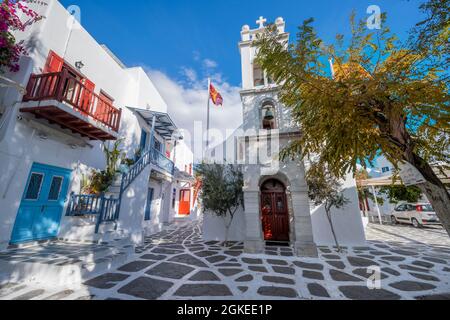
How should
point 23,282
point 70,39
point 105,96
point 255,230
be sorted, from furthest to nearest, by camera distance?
point 105,96 < point 70,39 < point 255,230 < point 23,282

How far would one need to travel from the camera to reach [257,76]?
8.83 meters

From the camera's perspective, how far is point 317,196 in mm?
6973

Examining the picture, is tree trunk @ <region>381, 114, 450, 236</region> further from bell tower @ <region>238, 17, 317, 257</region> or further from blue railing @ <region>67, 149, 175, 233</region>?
blue railing @ <region>67, 149, 175, 233</region>

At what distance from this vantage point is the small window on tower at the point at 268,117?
7769 mm

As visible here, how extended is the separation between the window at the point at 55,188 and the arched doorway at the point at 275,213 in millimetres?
8343

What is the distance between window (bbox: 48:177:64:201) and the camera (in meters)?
6.18

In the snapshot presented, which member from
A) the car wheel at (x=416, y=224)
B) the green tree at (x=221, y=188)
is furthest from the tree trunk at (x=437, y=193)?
the car wheel at (x=416, y=224)

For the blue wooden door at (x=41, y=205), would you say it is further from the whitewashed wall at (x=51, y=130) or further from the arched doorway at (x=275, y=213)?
the arched doorway at (x=275, y=213)

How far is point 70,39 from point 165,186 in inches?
393

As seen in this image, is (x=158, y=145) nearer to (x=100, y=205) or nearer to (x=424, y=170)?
(x=100, y=205)
